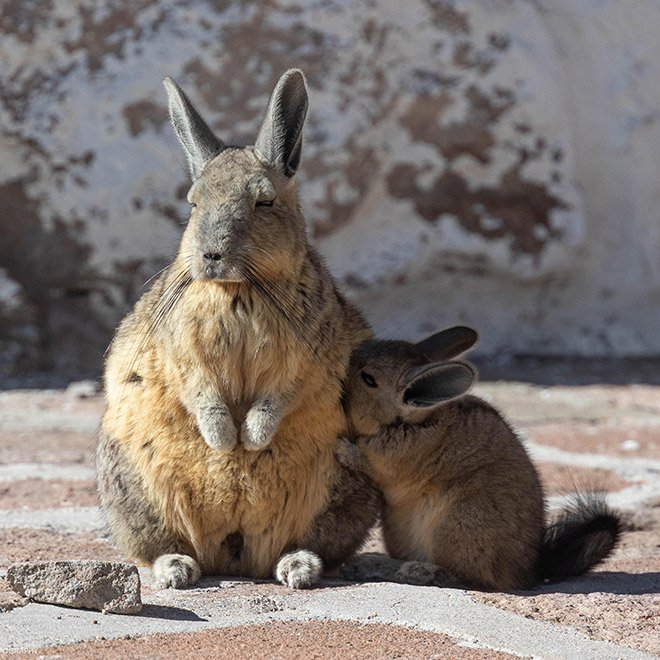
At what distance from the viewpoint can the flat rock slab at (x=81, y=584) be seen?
14.6 ft

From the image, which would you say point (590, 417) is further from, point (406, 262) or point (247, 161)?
point (247, 161)

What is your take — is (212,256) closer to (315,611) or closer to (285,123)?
(285,123)

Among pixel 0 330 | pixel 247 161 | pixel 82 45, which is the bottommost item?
pixel 0 330

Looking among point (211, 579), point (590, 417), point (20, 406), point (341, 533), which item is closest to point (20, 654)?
point (211, 579)

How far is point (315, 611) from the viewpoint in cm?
468

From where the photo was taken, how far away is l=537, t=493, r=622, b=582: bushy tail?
218 inches

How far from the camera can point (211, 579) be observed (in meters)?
5.28

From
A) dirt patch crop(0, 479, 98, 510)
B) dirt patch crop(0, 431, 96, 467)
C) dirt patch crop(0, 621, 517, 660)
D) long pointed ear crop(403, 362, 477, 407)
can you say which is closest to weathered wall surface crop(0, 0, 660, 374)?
dirt patch crop(0, 431, 96, 467)

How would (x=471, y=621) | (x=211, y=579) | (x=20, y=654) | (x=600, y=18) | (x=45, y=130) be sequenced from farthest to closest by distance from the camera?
(x=600, y=18) < (x=45, y=130) < (x=211, y=579) < (x=471, y=621) < (x=20, y=654)

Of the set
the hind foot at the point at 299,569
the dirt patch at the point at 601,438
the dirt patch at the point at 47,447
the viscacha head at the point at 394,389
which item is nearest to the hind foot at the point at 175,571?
the hind foot at the point at 299,569

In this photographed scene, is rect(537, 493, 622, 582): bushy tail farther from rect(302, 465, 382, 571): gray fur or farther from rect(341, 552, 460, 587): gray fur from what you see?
rect(302, 465, 382, 571): gray fur

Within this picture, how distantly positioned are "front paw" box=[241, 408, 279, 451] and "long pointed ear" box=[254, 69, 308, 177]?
101 centimetres

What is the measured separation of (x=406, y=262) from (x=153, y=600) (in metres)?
5.46

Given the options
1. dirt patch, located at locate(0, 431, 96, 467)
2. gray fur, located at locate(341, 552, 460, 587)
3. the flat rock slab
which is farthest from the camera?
dirt patch, located at locate(0, 431, 96, 467)
